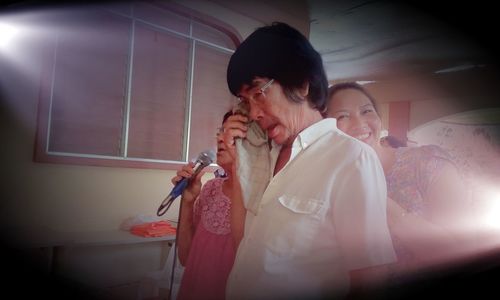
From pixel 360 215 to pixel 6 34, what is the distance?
1287 mm

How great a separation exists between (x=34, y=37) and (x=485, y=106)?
1.48m

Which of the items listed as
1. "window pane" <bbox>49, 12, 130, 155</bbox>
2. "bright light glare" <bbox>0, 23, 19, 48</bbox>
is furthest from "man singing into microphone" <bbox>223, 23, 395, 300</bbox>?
"bright light glare" <bbox>0, 23, 19, 48</bbox>

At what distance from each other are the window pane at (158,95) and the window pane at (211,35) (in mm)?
47

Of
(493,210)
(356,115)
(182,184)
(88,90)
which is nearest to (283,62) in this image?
(356,115)

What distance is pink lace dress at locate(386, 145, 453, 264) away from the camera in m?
1.04

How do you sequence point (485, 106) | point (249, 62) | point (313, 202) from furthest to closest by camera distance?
1. point (485, 106)
2. point (249, 62)
3. point (313, 202)

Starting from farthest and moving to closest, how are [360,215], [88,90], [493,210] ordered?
[493,210]
[88,90]
[360,215]

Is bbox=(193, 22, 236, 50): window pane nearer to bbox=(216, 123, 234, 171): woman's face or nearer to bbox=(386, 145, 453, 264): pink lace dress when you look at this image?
bbox=(216, 123, 234, 171): woman's face

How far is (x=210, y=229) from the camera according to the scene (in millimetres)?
1090

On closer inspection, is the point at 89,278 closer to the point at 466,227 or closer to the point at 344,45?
the point at 344,45

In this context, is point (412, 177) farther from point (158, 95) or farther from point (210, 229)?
point (158, 95)

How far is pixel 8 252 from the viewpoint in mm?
1209

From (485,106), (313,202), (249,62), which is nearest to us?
(313,202)

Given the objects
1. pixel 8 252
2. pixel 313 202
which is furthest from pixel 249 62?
pixel 8 252
